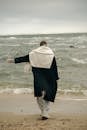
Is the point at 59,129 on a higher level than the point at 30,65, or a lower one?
lower

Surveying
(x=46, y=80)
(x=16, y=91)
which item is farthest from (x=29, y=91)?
(x=46, y=80)

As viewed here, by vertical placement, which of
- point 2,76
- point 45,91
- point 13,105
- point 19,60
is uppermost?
point 19,60

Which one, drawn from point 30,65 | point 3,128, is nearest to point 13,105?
point 30,65

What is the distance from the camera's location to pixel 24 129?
971 cm

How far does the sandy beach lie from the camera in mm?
10023

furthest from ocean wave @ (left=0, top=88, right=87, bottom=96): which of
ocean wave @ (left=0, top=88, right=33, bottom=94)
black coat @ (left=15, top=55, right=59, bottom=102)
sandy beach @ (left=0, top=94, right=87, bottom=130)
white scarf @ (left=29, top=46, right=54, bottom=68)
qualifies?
white scarf @ (left=29, top=46, right=54, bottom=68)

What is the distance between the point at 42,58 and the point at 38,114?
1.61 meters

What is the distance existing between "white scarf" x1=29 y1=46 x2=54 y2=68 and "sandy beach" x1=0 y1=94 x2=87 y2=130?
1266mm

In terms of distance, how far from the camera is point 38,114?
11883mm

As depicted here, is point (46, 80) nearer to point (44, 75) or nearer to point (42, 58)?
point (44, 75)

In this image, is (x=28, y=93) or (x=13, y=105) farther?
(x=28, y=93)

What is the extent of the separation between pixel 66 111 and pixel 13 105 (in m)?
1.82

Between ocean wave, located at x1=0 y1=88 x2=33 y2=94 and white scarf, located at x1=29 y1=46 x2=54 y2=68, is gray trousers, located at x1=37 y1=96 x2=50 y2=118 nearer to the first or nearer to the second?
white scarf, located at x1=29 y1=46 x2=54 y2=68

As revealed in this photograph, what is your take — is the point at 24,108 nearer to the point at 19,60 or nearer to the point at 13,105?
the point at 13,105
